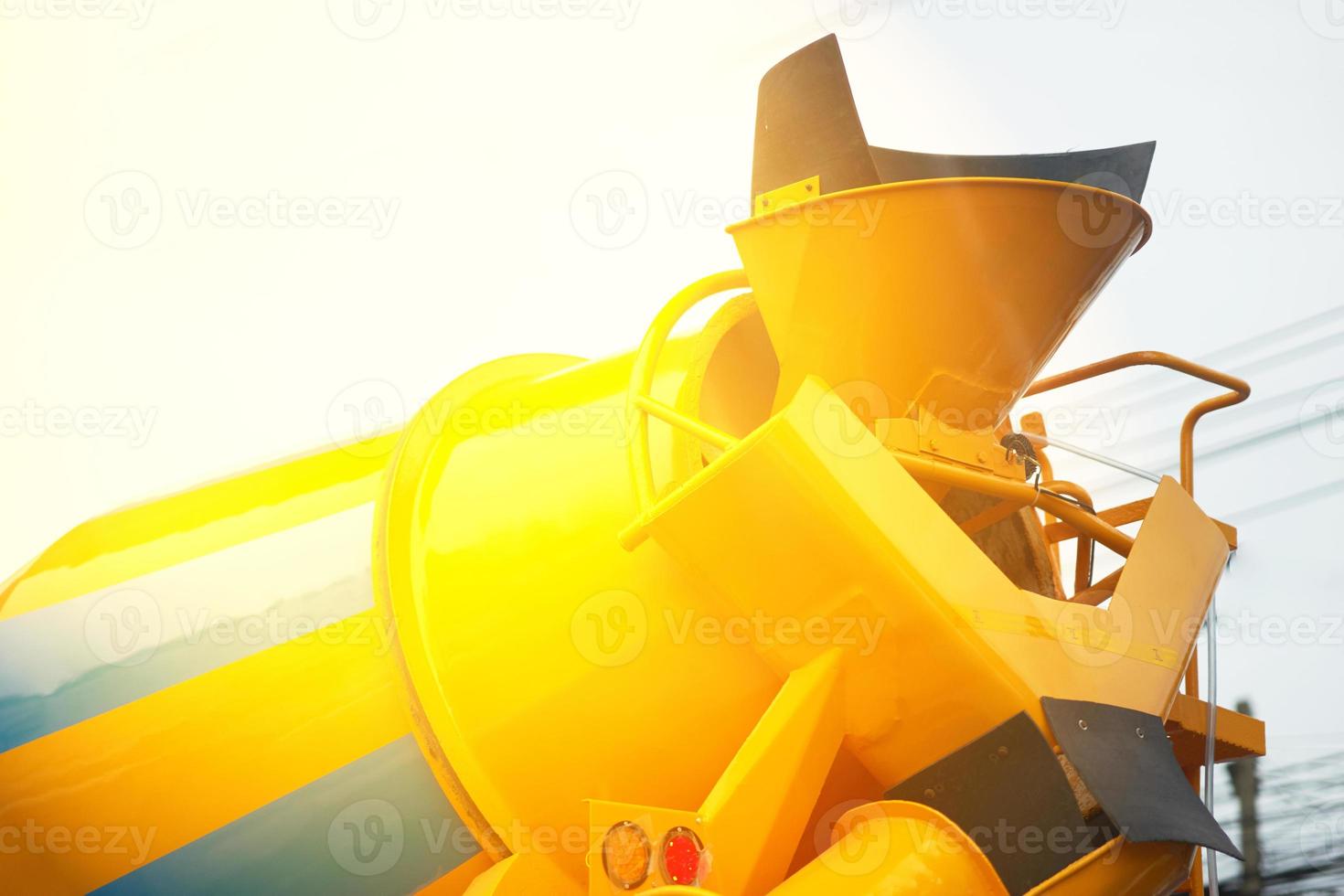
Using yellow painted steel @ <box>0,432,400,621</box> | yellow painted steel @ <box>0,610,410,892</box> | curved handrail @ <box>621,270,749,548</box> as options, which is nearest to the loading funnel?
curved handrail @ <box>621,270,749,548</box>

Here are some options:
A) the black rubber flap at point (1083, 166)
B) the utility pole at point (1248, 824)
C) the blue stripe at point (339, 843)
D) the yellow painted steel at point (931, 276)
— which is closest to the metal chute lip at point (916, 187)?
the yellow painted steel at point (931, 276)

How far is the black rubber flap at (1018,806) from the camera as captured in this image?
6.36ft

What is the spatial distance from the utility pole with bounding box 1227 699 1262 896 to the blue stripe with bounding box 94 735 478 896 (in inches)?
337

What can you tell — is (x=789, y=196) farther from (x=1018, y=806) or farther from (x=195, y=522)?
(x=195, y=522)

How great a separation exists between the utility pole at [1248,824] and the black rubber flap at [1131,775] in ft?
25.7

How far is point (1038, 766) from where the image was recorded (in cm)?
196

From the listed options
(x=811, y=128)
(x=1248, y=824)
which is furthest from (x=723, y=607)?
(x=1248, y=824)

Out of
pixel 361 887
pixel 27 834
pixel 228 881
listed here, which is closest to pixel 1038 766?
pixel 361 887

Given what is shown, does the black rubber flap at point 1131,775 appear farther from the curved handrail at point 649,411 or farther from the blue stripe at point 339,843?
the blue stripe at point 339,843

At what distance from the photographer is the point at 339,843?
2299mm

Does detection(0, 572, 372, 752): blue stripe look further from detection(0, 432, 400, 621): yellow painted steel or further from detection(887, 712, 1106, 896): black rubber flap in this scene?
detection(887, 712, 1106, 896): black rubber flap

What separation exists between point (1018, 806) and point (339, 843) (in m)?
1.53

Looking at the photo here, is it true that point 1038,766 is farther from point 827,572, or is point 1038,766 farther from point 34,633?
point 34,633

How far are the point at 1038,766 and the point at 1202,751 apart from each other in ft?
4.21
